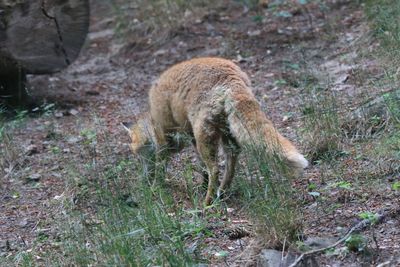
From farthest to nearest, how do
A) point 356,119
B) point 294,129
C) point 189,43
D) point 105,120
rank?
1. point 189,43
2. point 105,120
3. point 294,129
4. point 356,119

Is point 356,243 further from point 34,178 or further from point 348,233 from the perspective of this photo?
point 34,178

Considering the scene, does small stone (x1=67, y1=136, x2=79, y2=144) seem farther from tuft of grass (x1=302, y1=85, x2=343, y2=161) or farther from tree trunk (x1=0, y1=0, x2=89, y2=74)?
tuft of grass (x1=302, y1=85, x2=343, y2=161)

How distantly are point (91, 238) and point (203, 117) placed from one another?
1671mm

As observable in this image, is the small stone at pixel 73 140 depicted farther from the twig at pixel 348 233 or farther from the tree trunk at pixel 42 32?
the twig at pixel 348 233

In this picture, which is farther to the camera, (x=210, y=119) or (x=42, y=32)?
(x=42, y=32)

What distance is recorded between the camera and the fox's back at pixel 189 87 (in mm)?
5980

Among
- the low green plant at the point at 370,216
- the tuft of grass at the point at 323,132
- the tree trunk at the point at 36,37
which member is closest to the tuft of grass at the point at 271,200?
the low green plant at the point at 370,216

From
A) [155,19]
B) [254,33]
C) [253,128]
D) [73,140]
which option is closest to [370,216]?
[253,128]

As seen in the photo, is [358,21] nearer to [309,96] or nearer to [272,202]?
[309,96]

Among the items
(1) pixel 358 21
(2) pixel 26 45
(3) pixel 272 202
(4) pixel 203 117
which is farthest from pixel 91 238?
(1) pixel 358 21

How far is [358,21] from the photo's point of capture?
409 inches

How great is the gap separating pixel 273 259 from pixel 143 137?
269cm

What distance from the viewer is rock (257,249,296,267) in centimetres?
433

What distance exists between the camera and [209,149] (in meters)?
5.89
